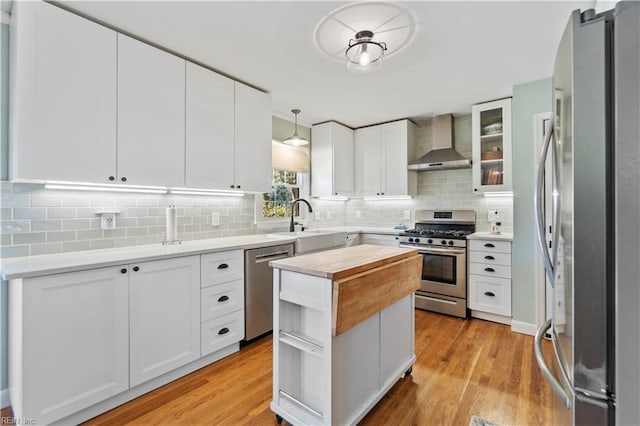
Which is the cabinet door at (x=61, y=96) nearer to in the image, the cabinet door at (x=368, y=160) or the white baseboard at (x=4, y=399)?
the white baseboard at (x=4, y=399)

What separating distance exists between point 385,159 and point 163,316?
3.57 metres

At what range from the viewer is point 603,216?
0.82 meters

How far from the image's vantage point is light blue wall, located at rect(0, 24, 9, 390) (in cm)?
189

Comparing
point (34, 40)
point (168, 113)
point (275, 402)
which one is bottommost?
point (275, 402)

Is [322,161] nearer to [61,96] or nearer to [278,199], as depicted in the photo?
[278,199]

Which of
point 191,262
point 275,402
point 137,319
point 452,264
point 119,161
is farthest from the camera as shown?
point 452,264

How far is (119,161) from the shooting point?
2.18m

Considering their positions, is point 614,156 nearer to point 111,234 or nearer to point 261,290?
point 261,290

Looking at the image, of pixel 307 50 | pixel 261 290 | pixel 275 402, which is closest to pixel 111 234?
pixel 261 290

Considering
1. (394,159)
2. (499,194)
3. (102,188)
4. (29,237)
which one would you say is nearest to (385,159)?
(394,159)

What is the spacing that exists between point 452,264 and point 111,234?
3.51 meters

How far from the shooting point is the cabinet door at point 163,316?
6.56ft

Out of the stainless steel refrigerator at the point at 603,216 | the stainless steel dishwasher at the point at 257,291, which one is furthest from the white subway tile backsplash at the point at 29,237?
the stainless steel refrigerator at the point at 603,216

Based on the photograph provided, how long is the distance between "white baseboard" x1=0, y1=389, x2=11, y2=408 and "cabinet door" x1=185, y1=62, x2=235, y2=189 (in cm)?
178
